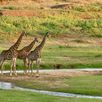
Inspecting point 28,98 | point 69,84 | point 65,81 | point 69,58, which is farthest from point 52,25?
point 28,98

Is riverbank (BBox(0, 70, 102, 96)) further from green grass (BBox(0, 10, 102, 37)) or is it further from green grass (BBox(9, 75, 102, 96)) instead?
green grass (BBox(0, 10, 102, 37))

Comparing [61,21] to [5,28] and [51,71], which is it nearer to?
[5,28]

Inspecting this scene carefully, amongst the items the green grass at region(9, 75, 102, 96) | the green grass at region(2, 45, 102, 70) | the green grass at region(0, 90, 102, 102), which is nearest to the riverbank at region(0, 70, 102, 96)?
the green grass at region(9, 75, 102, 96)

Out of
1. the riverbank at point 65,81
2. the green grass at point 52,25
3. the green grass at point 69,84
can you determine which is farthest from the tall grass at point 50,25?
the green grass at point 69,84

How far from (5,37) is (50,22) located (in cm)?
784

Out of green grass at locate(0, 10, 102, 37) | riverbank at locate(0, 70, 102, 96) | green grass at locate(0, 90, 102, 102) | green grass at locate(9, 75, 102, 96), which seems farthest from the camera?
green grass at locate(0, 10, 102, 37)

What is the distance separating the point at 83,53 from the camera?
3728cm

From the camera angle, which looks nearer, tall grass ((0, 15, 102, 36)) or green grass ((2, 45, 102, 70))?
green grass ((2, 45, 102, 70))

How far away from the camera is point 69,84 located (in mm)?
25750

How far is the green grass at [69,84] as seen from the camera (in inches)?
955

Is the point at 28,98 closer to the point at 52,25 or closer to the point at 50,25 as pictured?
the point at 50,25

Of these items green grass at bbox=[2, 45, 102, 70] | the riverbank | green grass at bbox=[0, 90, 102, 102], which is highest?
green grass at bbox=[0, 90, 102, 102]

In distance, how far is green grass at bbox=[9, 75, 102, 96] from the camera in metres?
24.3

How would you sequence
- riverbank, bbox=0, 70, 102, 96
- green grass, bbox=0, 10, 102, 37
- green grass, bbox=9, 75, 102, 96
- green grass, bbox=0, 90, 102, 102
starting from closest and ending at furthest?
1. green grass, bbox=0, 90, 102, 102
2. green grass, bbox=9, 75, 102, 96
3. riverbank, bbox=0, 70, 102, 96
4. green grass, bbox=0, 10, 102, 37
